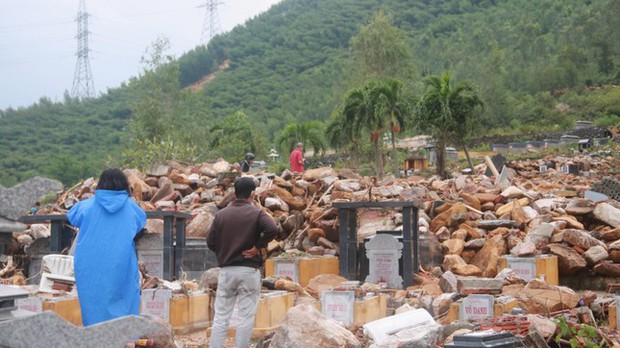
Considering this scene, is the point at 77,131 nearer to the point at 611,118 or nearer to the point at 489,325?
the point at 611,118

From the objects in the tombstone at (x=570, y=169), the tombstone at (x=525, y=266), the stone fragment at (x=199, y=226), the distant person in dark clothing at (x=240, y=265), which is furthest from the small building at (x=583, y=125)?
the distant person in dark clothing at (x=240, y=265)

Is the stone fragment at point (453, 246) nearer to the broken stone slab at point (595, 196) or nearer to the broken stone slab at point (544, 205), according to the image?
the broken stone slab at point (544, 205)

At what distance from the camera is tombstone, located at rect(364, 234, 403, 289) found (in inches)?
486

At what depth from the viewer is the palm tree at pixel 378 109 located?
27.9m

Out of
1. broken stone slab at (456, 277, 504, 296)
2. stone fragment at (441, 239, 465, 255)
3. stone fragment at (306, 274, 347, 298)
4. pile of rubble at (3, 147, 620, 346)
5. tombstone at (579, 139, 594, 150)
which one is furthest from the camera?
tombstone at (579, 139, 594, 150)

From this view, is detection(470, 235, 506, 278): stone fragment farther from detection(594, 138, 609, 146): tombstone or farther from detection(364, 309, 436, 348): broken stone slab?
detection(594, 138, 609, 146): tombstone

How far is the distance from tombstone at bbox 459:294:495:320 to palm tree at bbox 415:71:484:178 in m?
15.6

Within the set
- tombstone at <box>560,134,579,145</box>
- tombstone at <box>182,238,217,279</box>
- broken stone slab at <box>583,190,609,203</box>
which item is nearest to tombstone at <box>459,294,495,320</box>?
tombstone at <box>182,238,217,279</box>

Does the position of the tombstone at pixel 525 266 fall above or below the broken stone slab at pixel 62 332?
below

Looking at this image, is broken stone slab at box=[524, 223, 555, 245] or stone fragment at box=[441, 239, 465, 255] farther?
stone fragment at box=[441, 239, 465, 255]

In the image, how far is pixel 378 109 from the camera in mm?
27688

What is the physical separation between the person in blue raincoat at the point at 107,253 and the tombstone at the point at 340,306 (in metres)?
3.78

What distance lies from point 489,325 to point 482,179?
1399 centimetres

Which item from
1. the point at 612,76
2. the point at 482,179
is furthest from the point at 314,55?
the point at 482,179
